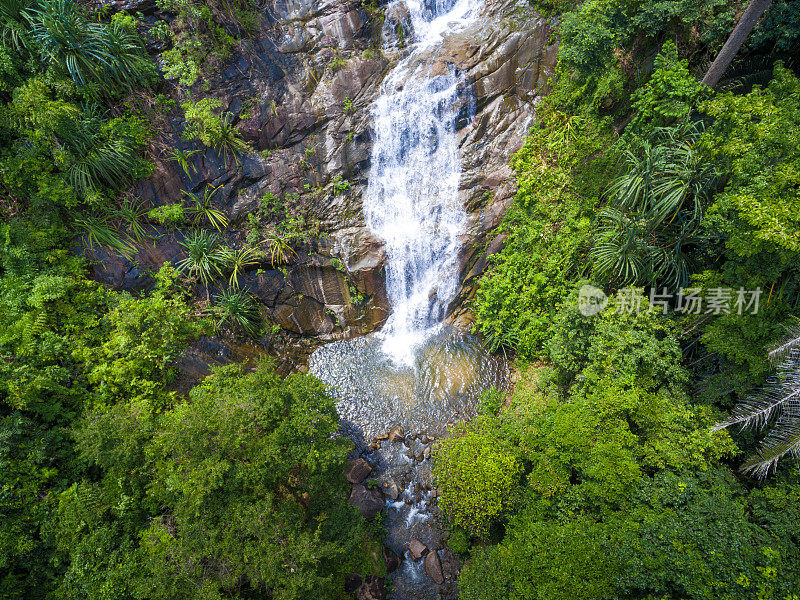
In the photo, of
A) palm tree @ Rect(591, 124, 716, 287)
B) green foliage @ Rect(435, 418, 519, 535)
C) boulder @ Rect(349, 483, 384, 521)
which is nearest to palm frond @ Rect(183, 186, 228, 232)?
boulder @ Rect(349, 483, 384, 521)

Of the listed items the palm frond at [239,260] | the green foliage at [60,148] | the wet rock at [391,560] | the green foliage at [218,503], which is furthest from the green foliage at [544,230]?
the green foliage at [60,148]

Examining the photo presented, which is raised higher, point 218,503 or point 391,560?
point 218,503

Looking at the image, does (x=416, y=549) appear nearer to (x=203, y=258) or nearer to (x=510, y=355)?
(x=510, y=355)

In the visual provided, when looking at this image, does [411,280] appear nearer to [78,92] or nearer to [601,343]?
[601,343]

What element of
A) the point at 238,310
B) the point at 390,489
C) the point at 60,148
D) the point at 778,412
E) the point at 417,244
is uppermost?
the point at 60,148

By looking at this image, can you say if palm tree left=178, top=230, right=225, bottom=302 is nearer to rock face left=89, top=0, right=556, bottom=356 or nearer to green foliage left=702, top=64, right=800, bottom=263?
rock face left=89, top=0, right=556, bottom=356

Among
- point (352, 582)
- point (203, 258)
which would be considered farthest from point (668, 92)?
point (203, 258)

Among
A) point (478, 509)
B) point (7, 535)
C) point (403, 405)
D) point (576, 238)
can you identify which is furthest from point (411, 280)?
point (7, 535)
